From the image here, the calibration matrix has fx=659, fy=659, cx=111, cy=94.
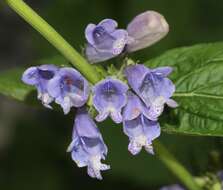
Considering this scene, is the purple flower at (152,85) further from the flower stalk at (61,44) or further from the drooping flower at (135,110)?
the flower stalk at (61,44)

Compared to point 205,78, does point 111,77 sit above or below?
above

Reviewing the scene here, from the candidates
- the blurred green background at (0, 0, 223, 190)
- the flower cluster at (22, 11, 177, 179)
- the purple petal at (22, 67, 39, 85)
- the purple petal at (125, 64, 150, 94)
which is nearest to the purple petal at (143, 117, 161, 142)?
the flower cluster at (22, 11, 177, 179)

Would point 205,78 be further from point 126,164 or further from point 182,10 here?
point 182,10

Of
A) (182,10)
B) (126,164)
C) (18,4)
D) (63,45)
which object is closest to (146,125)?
(63,45)

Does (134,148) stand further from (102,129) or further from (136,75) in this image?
(102,129)

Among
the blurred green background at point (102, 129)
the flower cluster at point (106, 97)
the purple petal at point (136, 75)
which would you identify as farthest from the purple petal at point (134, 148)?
the blurred green background at point (102, 129)

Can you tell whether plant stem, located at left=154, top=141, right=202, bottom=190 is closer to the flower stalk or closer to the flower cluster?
the flower stalk

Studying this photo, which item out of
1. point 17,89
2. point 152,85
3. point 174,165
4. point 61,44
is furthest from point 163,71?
point 17,89
